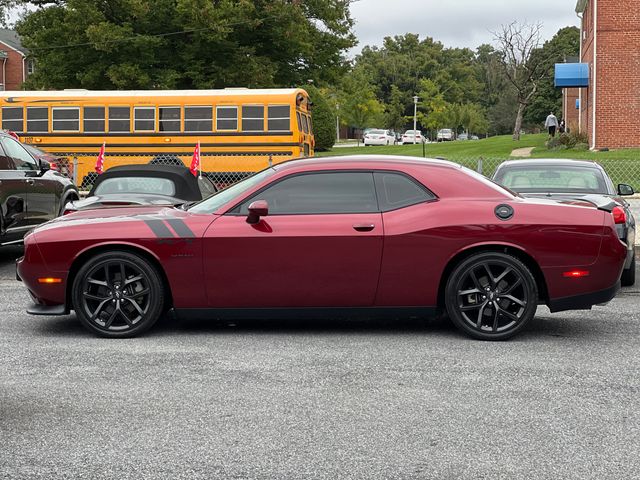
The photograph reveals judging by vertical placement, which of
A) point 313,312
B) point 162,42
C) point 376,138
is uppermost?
point 162,42

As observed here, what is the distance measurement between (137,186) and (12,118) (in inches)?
672

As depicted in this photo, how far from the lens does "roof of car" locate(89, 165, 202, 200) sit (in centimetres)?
1185

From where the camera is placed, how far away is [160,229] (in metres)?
7.38

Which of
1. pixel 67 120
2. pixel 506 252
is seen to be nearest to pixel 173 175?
pixel 506 252

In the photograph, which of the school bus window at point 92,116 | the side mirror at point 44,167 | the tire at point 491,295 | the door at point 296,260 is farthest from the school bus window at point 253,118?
the tire at point 491,295

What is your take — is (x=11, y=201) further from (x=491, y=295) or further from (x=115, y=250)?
(x=491, y=295)

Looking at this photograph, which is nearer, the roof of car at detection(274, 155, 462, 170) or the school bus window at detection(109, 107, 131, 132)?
the roof of car at detection(274, 155, 462, 170)

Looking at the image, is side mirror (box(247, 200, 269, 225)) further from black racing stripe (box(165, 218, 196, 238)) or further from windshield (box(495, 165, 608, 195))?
windshield (box(495, 165, 608, 195))

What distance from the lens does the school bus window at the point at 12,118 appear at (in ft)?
89.8

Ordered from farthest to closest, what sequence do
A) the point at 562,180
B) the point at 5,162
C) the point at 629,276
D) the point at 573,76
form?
1. the point at 573,76
2. the point at 5,162
3. the point at 562,180
4. the point at 629,276

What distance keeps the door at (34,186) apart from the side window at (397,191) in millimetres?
6304

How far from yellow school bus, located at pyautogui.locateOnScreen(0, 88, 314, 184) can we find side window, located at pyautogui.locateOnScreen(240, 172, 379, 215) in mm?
19294

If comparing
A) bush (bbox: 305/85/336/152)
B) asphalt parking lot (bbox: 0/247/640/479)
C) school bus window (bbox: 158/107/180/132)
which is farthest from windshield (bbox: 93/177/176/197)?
bush (bbox: 305/85/336/152)

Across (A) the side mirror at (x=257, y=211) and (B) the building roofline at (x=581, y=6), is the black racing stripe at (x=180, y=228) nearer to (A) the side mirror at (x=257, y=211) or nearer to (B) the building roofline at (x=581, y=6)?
(A) the side mirror at (x=257, y=211)
